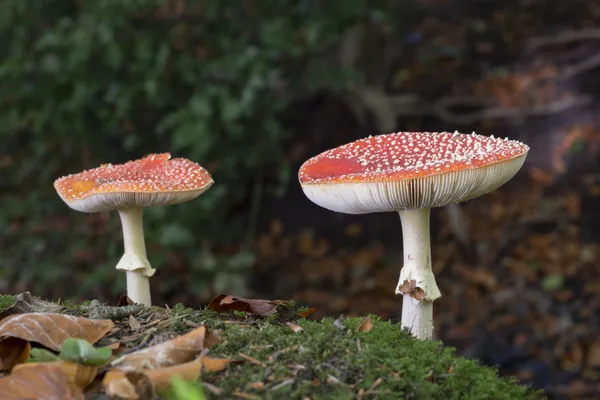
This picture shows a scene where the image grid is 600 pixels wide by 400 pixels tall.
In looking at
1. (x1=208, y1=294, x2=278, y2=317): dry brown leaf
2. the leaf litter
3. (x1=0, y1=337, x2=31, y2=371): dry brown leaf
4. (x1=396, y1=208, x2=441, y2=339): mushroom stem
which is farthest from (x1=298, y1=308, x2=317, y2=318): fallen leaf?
(x1=0, y1=337, x2=31, y2=371): dry brown leaf

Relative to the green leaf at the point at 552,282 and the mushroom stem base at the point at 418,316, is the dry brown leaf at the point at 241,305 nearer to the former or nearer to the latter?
the mushroom stem base at the point at 418,316

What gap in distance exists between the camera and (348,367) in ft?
6.45

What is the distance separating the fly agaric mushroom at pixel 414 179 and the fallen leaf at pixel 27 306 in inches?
41.4

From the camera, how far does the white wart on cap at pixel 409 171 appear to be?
239 cm

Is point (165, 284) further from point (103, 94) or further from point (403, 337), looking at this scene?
point (403, 337)

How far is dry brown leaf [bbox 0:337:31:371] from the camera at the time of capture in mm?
1996

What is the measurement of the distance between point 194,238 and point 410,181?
3.27 m

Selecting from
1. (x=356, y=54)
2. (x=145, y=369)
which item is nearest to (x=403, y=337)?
(x=145, y=369)

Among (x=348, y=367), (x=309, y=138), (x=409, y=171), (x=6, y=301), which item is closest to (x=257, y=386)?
(x=348, y=367)

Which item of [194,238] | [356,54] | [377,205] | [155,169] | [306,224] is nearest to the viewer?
[377,205]

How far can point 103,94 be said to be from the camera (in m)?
5.56

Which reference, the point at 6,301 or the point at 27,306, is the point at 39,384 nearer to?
the point at 27,306

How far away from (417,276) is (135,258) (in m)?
1.30

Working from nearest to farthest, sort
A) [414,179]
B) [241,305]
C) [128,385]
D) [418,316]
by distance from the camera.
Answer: [128,385] < [414,179] < [241,305] < [418,316]
